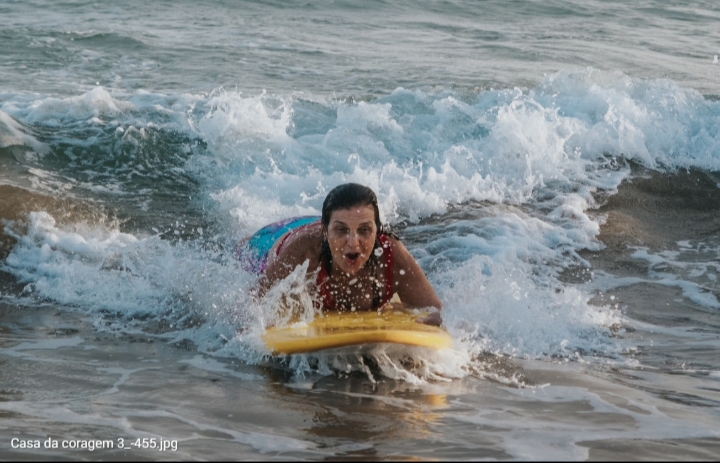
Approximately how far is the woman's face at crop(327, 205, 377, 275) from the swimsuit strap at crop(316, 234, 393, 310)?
206mm

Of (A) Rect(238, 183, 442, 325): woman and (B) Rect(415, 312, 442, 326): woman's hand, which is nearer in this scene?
(A) Rect(238, 183, 442, 325): woman

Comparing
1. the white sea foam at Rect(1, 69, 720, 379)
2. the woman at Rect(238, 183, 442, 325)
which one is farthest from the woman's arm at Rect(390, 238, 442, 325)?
the white sea foam at Rect(1, 69, 720, 379)

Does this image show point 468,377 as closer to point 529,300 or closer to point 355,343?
point 355,343

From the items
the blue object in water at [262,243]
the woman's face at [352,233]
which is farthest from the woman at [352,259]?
the blue object in water at [262,243]

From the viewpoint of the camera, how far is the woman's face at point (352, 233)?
207 inches

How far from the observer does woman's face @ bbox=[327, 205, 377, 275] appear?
5270 millimetres

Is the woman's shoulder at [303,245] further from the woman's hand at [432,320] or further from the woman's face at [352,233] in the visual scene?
the woman's hand at [432,320]

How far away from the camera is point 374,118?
38.0 feet

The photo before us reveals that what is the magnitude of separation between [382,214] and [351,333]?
4.37 m

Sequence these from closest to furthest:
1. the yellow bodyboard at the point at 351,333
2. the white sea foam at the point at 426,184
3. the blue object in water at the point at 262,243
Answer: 1. the yellow bodyboard at the point at 351,333
2. the white sea foam at the point at 426,184
3. the blue object in water at the point at 262,243

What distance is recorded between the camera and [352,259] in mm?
5480

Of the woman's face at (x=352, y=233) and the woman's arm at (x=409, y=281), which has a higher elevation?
the woman's face at (x=352, y=233)

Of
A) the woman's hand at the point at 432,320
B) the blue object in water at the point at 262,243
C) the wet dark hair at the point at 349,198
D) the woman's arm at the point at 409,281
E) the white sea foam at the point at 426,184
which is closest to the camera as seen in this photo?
the wet dark hair at the point at 349,198

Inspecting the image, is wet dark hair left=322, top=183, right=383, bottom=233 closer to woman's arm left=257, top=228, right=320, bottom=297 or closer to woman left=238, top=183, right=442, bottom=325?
woman left=238, top=183, right=442, bottom=325
